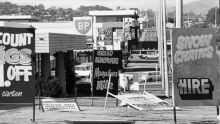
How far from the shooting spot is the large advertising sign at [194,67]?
1395 cm

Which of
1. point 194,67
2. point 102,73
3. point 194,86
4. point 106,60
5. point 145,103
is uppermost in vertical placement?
point 106,60

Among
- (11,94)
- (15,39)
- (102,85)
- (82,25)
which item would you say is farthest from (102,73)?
(82,25)

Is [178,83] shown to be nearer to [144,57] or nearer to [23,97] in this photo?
[23,97]

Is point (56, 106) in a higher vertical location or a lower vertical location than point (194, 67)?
lower

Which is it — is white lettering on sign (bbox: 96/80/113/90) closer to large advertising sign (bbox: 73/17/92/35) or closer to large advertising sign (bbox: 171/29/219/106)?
large advertising sign (bbox: 171/29/219/106)

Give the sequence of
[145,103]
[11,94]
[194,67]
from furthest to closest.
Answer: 1. [145,103]
2. [11,94]
3. [194,67]

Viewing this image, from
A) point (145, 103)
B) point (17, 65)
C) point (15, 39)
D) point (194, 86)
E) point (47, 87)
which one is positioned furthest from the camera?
point (47, 87)

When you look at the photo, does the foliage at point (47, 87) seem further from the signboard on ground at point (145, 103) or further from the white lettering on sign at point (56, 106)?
the signboard on ground at point (145, 103)

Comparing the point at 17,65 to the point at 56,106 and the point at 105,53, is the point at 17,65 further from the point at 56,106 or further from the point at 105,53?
the point at 105,53

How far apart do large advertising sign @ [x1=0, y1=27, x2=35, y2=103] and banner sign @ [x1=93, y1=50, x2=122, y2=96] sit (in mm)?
7061

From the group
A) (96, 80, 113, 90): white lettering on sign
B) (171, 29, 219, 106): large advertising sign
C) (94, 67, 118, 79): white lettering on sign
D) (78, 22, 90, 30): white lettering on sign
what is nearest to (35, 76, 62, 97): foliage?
(96, 80, 113, 90): white lettering on sign

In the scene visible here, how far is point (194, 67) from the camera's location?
Answer: 46.7ft

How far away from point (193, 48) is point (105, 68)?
8096mm

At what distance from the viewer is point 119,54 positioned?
21906 mm
